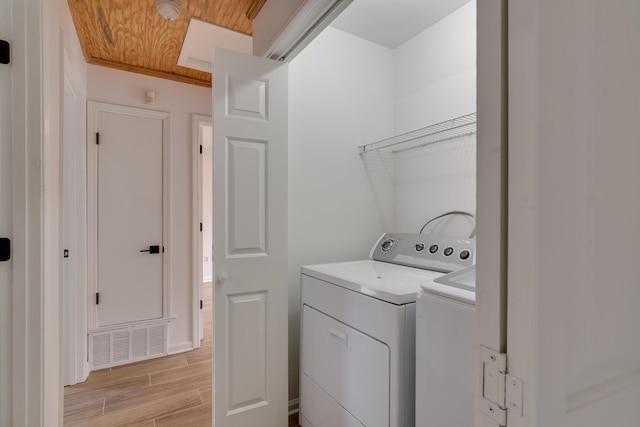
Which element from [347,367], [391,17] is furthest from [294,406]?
[391,17]

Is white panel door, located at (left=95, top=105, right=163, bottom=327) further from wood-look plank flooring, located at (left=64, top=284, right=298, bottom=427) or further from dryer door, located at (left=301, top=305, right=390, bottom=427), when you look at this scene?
dryer door, located at (left=301, top=305, right=390, bottom=427)

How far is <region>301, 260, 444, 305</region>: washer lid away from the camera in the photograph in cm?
120

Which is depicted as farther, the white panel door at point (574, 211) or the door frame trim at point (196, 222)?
the door frame trim at point (196, 222)

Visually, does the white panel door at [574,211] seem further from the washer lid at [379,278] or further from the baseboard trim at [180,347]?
the baseboard trim at [180,347]

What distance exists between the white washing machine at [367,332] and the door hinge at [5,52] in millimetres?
1533

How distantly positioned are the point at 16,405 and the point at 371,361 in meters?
1.37

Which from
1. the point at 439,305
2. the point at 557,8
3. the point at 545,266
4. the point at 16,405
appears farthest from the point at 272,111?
the point at 16,405

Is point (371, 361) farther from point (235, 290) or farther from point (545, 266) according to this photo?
point (545, 266)

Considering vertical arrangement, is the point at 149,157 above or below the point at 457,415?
above

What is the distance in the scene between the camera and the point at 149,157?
2744 millimetres

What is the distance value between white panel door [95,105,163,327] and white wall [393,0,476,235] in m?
2.11

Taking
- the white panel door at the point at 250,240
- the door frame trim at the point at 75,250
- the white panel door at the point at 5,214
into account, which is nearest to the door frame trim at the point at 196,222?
the door frame trim at the point at 75,250

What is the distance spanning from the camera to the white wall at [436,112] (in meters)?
1.85

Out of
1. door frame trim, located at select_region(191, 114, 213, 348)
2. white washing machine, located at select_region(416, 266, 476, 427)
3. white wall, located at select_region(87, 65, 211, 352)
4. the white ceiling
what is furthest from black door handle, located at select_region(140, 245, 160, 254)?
white washing machine, located at select_region(416, 266, 476, 427)
